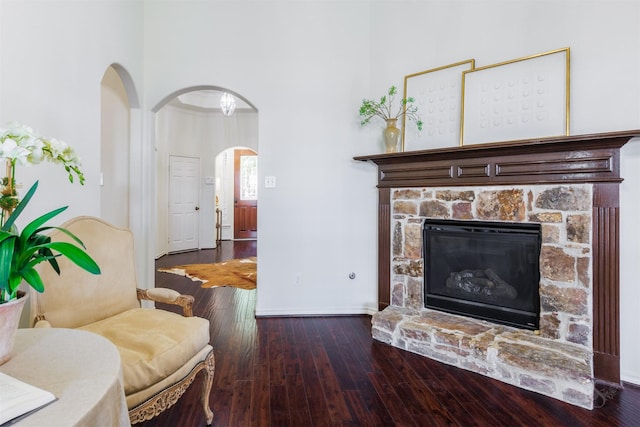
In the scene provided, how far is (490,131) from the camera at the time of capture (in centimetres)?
261

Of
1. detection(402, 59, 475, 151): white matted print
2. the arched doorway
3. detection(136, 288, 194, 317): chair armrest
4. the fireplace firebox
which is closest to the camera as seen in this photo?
detection(136, 288, 194, 317): chair armrest

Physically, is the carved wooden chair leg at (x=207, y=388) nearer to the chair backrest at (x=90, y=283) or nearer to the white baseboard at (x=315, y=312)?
the chair backrest at (x=90, y=283)

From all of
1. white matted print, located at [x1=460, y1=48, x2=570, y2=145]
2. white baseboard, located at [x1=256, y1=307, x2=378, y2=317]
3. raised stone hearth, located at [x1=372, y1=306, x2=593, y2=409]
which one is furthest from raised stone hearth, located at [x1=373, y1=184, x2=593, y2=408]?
white baseboard, located at [x1=256, y1=307, x2=378, y2=317]

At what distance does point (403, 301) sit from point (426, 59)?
217 centimetres

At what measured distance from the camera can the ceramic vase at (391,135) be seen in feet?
10.0

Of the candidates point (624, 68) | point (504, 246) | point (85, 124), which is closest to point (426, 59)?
point (624, 68)

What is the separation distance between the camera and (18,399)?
2.26 feet

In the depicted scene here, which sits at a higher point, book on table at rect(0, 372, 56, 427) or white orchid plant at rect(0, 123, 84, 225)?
white orchid plant at rect(0, 123, 84, 225)

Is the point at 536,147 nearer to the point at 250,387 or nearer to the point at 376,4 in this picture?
the point at 376,4

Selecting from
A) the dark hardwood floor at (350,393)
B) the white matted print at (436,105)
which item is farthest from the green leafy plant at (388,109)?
the dark hardwood floor at (350,393)

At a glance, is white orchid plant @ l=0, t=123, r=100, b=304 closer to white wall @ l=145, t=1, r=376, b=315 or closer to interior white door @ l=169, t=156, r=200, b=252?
white wall @ l=145, t=1, r=376, b=315

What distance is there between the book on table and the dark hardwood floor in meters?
1.19

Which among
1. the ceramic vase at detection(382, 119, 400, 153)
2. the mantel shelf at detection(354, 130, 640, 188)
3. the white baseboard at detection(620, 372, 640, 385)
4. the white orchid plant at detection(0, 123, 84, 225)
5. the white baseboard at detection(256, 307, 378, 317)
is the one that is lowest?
the white baseboard at detection(620, 372, 640, 385)

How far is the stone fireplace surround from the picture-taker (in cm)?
208
